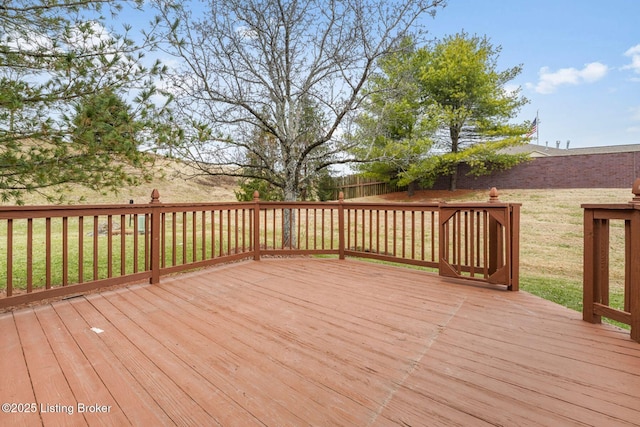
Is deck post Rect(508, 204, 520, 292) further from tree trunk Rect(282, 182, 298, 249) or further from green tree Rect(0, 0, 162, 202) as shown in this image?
green tree Rect(0, 0, 162, 202)

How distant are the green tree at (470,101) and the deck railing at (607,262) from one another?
8.85m

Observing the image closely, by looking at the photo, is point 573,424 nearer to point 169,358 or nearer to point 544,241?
point 169,358

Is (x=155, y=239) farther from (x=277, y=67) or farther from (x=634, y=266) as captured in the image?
(x=634, y=266)

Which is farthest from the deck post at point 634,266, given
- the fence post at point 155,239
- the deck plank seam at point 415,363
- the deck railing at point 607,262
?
the fence post at point 155,239

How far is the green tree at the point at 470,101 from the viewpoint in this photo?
11359 mm

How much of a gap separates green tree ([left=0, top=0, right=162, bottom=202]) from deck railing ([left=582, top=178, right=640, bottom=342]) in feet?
13.8

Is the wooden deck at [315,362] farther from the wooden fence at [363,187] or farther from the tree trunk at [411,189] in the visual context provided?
the wooden fence at [363,187]

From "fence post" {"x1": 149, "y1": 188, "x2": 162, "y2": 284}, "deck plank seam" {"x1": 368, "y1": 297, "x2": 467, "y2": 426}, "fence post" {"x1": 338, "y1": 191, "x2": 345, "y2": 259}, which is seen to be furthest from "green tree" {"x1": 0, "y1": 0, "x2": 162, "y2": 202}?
"deck plank seam" {"x1": 368, "y1": 297, "x2": 467, "y2": 426}

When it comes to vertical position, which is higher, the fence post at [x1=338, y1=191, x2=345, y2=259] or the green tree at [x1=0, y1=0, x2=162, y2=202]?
the green tree at [x1=0, y1=0, x2=162, y2=202]

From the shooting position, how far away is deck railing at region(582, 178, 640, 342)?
1.92m

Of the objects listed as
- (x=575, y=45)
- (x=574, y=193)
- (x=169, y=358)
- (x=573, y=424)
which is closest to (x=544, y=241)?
(x=575, y=45)

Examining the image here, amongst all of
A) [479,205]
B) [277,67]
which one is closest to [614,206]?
[479,205]

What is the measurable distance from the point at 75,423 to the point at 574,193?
46.0 ft

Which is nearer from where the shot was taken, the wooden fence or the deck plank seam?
the deck plank seam
